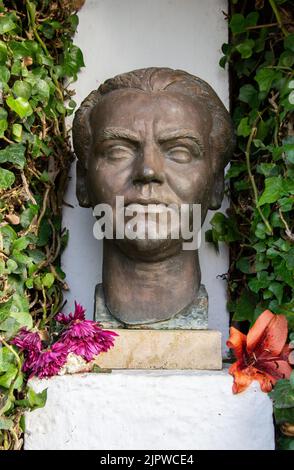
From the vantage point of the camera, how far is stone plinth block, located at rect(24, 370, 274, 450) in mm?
1795

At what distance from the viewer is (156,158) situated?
2.01m

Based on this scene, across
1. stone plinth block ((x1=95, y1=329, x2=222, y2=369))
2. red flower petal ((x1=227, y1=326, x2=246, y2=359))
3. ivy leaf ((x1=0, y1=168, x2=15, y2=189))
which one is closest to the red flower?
red flower petal ((x1=227, y1=326, x2=246, y2=359))

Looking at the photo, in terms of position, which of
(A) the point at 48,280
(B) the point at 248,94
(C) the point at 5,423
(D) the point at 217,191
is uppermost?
(B) the point at 248,94

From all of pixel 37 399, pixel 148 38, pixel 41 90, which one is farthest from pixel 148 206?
pixel 148 38

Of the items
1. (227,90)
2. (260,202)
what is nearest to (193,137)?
(260,202)

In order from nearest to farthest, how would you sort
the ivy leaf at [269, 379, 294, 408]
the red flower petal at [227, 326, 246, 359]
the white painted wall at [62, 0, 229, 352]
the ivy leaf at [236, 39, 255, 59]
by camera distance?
the ivy leaf at [269, 379, 294, 408] < the red flower petal at [227, 326, 246, 359] < the ivy leaf at [236, 39, 255, 59] < the white painted wall at [62, 0, 229, 352]

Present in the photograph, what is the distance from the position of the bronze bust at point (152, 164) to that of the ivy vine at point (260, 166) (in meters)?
0.16

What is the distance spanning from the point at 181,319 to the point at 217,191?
1.39 feet

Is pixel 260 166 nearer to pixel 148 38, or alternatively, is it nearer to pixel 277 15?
pixel 277 15

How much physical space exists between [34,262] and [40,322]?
19 cm

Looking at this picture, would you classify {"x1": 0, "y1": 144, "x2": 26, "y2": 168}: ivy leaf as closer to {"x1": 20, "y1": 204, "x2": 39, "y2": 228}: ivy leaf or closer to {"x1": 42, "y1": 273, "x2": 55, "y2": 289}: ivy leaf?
{"x1": 20, "y1": 204, "x2": 39, "y2": 228}: ivy leaf

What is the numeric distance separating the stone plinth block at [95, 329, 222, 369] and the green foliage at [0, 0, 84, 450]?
0.25 metres

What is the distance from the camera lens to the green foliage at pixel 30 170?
1.88m

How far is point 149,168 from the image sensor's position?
1970 millimetres
